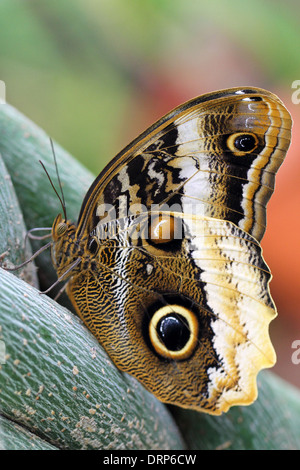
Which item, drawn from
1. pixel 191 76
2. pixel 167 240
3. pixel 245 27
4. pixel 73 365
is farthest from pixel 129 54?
pixel 73 365

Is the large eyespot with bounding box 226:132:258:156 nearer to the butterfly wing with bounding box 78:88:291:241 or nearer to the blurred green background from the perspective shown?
the butterfly wing with bounding box 78:88:291:241

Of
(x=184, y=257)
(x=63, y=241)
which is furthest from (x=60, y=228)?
(x=184, y=257)

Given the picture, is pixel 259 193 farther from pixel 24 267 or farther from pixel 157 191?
pixel 24 267

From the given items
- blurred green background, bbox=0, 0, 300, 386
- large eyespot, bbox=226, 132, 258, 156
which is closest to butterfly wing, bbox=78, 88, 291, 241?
large eyespot, bbox=226, 132, 258, 156

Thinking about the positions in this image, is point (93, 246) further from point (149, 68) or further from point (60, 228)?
point (149, 68)

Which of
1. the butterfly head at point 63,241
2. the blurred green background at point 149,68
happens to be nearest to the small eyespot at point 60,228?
the butterfly head at point 63,241

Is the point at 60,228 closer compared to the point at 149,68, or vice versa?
the point at 60,228
